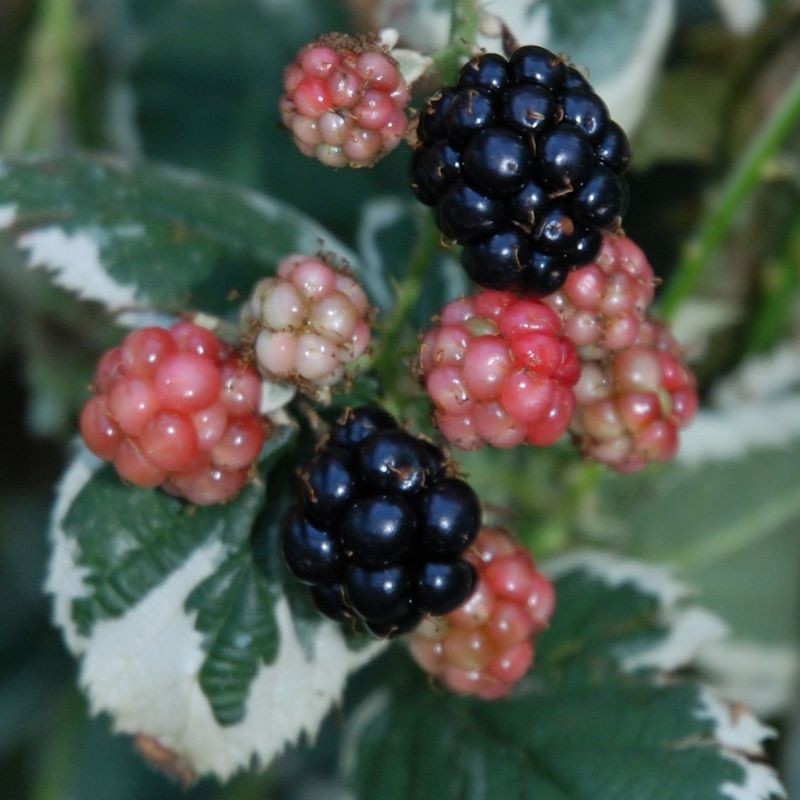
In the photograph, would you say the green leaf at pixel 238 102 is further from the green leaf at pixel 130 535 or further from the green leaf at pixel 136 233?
the green leaf at pixel 130 535

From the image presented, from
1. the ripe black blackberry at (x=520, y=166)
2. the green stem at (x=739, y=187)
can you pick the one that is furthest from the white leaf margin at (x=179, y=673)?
the green stem at (x=739, y=187)

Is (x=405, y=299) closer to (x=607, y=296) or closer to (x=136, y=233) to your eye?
(x=607, y=296)

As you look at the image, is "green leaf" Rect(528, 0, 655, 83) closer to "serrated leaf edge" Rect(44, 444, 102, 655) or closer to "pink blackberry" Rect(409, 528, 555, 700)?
"pink blackberry" Rect(409, 528, 555, 700)

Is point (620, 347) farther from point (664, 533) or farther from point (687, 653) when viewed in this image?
point (664, 533)

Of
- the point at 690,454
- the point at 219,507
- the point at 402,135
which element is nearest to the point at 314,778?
the point at 690,454

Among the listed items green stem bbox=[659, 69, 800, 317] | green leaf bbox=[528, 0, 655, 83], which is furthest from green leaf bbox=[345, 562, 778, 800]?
green leaf bbox=[528, 0, 655, 83]

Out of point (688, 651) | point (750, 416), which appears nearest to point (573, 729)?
point (688, 651)
